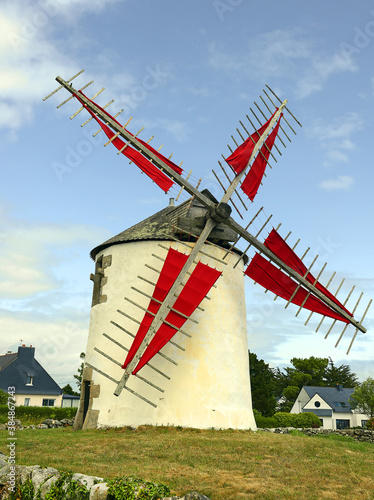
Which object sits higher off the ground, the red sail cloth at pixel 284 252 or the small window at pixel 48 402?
the red sail cloth at pixel 284 252

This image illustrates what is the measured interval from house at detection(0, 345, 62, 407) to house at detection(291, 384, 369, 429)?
26.2 m

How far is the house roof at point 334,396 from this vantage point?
51.7 m

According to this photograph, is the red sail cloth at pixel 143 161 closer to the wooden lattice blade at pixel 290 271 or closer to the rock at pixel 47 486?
the wooden lattice blade at pixel 290 271

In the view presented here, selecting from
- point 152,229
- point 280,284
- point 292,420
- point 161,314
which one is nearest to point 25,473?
point 161,314

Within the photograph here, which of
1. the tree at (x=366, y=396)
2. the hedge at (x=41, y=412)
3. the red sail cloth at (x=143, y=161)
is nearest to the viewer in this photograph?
the red sail cloth at (x=143, y=161)

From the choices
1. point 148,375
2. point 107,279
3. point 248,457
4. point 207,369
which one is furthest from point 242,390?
point 107,279

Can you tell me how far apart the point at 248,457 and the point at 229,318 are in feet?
17.5

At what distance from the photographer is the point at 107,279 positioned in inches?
612

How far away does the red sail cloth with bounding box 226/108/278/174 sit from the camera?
14.6 metres

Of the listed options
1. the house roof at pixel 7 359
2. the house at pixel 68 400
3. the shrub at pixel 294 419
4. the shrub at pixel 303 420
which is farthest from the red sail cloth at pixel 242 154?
the house at pixel 68 400

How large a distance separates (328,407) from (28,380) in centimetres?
3160

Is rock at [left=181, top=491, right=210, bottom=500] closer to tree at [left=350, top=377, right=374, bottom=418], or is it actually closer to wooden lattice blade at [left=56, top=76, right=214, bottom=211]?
wooden lattice blade at [left=56, top=76, right=214, bottom=211]

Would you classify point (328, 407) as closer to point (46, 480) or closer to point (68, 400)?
point (68, 400)

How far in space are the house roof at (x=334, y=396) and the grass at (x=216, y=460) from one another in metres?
41.1
